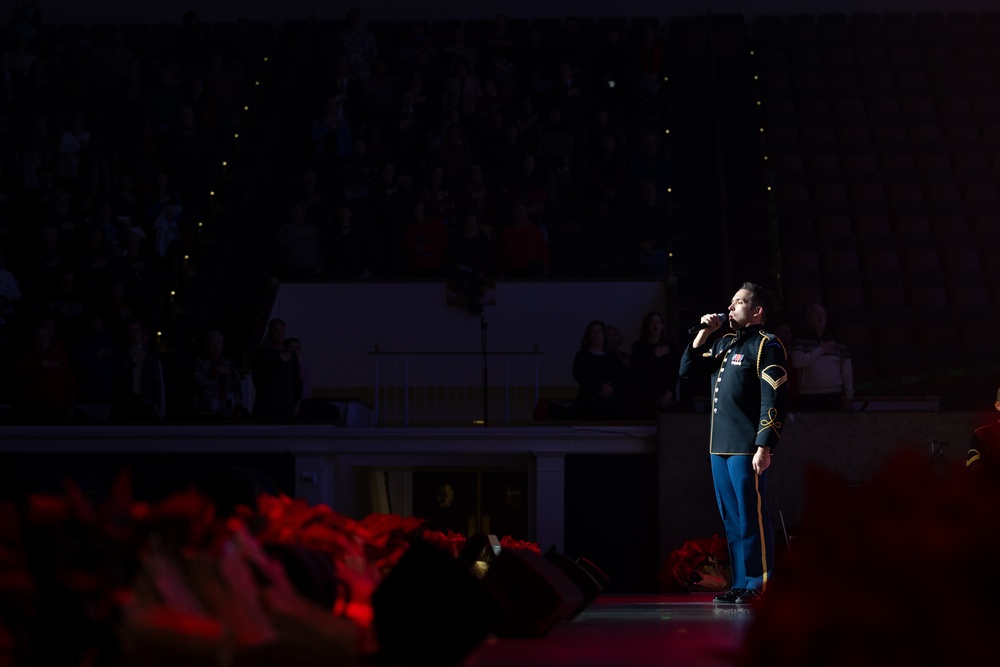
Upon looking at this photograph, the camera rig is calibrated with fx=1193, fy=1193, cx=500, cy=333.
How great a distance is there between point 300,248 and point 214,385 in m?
3.29

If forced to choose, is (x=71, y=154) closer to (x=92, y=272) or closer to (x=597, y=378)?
(x=92, y=272)

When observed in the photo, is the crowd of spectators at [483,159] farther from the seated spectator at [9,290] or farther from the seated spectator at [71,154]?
the seated spectator at [9,290]

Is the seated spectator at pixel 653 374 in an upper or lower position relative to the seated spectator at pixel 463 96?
lower

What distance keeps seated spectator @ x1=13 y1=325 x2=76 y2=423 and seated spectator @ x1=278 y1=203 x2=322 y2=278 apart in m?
3.16

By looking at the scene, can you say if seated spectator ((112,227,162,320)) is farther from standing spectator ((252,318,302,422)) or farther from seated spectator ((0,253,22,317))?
standing spectator ((252,318,302,422))

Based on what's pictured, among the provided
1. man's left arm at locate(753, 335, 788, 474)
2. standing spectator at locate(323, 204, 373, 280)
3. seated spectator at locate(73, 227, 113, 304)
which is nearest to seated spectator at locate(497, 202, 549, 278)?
standing spectator at locate(323, 204, 373, 280)

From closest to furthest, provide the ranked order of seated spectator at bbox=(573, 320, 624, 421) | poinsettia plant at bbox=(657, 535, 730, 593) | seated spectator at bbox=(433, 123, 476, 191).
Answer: poinsettia plant at bbox=(657, 535, 730, 593) < seated spectator at bbox=(573, 320, 624, 421) < seated spectator at bbox=(433, 123, 476, 191)

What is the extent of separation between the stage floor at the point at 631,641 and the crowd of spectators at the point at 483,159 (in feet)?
23.2

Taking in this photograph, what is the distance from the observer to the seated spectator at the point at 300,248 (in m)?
11.2

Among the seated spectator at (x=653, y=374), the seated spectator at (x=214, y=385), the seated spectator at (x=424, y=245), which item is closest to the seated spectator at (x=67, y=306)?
the seated spectator at (x=214, y=385)

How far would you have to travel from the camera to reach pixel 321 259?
11375mm

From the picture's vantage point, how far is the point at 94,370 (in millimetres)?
9141

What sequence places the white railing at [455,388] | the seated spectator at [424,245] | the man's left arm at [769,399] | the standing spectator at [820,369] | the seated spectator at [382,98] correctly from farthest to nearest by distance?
the seated spectator at [382,98], the seated spectator at [424,245], the white railing at [455,388], the standing spectator at [820,369], the man's left arm at [769,399]

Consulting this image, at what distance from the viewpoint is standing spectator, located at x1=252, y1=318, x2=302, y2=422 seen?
814cm
